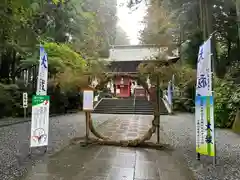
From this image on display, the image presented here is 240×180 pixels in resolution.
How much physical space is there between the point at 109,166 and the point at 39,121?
1.64 m

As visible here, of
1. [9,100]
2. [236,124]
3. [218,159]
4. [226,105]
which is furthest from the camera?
[9,100]

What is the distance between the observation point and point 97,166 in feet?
11.6

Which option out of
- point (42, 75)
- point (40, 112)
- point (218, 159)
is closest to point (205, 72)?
point (218, 159)

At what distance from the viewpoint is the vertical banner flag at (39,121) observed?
4.05 meters

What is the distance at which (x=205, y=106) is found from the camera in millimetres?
3598

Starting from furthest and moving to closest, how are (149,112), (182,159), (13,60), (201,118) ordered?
(149,112) → (13,60) → (182,159) → (201,118)

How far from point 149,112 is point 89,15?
701cm

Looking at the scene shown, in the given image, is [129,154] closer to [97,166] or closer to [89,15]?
[97,166]

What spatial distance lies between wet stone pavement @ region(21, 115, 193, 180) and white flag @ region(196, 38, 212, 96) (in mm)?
1317

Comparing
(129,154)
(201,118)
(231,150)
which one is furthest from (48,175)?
(231,150)

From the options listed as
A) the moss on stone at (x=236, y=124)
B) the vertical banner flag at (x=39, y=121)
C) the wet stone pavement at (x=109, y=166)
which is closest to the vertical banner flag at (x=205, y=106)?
the wet stone pavement at (x=109, y=166)

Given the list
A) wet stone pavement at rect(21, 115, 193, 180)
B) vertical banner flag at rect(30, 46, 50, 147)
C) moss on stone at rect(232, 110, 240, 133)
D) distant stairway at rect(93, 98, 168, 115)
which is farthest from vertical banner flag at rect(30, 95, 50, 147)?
distant stairway at rect(93, 98, 168, 115)

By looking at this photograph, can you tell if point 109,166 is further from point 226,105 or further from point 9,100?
point 9,100

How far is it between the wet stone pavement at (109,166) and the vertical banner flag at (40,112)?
450 mm
